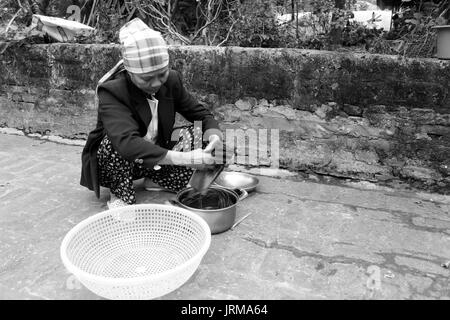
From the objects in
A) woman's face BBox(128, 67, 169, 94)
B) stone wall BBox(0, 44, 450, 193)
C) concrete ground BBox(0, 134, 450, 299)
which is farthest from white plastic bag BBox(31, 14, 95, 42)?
woman's face BBox(128, 67, 169, 94)

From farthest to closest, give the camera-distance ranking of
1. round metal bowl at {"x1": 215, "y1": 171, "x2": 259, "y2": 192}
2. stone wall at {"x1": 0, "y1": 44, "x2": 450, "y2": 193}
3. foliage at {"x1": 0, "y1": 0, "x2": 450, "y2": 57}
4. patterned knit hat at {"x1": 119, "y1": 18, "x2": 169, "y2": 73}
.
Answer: foliage at {"x1": 0, "y1": 0, "x2": 450, "y2": 57}
round metal bowl at {"x1": 215, "y1": 171, "x2": 259, "y2": 192}
stone wall at {"x1": 0, "y1": 44, "x2": 450, "y2": 193}
patterned knit hat at {"x1": 119, "y1": 18, "x2": 169, "y2": 73}

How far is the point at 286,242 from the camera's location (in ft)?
7.47

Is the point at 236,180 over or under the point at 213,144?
under

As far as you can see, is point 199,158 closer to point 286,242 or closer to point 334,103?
point 286,242

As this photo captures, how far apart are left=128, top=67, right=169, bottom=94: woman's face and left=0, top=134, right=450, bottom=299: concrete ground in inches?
34.5

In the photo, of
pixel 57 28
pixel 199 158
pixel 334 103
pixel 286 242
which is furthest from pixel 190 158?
pixel 57 28

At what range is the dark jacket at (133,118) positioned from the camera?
7.10 ft

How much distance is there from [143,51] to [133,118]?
429mm

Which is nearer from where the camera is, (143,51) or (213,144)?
(143,51)

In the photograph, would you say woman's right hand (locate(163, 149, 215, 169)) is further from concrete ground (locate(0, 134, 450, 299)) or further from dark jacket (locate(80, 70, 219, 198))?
concrete ground (locate(0, 134, 450, 299))

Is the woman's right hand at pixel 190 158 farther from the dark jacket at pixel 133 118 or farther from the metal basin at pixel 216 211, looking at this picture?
the metal basin at pixel 216 211

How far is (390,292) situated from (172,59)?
2.43m

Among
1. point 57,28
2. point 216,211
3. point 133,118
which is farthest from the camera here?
point 57,28

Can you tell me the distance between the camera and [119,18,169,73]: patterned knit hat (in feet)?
6.95
